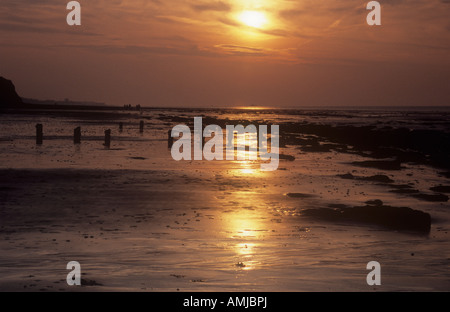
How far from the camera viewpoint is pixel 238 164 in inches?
1300

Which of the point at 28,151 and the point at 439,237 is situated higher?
the point at 28,151

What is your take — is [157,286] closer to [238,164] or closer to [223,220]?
[223,220]

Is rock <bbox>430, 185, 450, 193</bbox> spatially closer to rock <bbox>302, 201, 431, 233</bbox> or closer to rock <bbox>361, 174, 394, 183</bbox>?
rock <bbox>361, 174, 394, 183</bbox>

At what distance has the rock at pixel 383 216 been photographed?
15.1 meters

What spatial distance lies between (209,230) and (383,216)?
4.87 metres

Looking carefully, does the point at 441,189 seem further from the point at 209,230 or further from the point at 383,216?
the point at 209,230

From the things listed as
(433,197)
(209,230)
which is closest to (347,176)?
(433,197)

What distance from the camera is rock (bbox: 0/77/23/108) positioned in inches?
6224

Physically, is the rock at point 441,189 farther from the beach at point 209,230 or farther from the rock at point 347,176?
the rock at point 347,176

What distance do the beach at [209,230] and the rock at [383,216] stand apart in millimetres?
202

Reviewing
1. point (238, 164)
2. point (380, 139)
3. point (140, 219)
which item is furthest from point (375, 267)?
point (380, 139)

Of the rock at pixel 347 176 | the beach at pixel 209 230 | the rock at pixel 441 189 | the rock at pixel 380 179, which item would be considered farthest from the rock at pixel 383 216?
the rock at pixel 347 176
